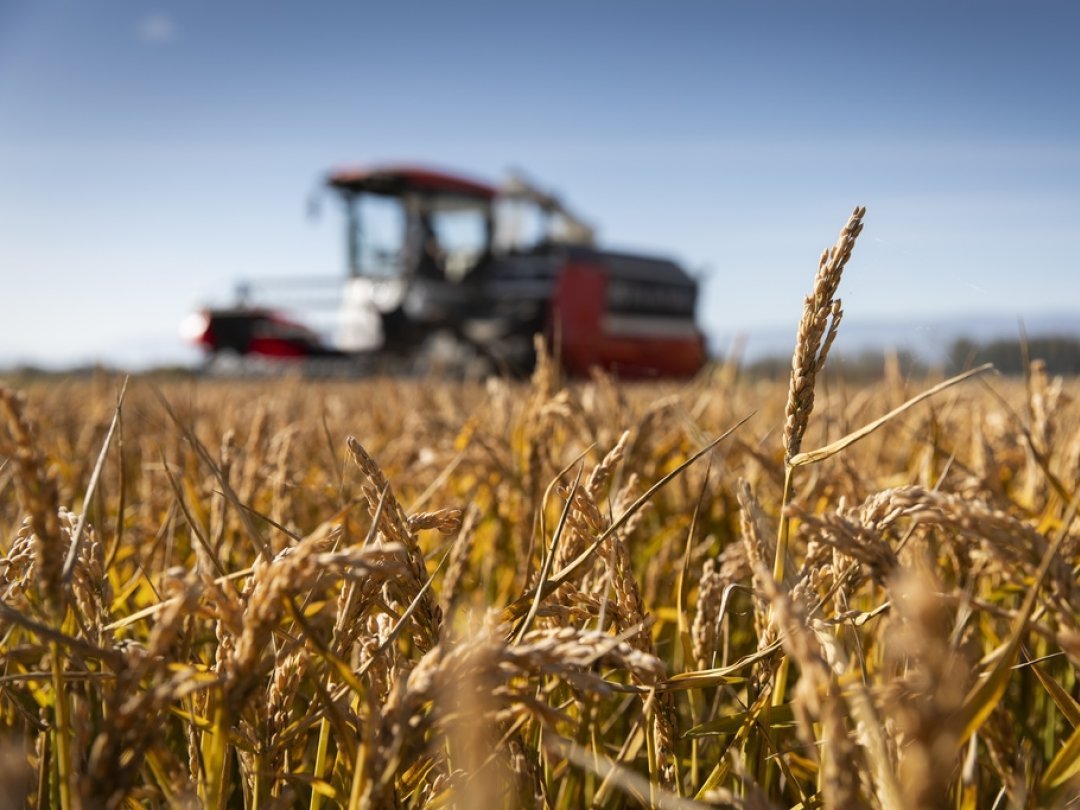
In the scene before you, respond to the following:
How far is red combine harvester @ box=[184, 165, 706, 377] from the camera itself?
1263 cm

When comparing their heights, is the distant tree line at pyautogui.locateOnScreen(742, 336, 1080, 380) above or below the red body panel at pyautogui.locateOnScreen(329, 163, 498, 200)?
below

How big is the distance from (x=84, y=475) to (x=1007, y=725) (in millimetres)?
1617

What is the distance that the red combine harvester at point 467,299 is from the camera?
1263 cm

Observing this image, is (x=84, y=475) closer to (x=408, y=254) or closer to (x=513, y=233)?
(x=408, y=254)

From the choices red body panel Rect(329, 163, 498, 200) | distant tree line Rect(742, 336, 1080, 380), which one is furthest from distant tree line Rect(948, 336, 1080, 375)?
red body panel Rect(329, 163, 498, 200)

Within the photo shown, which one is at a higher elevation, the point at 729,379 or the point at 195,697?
the point at 729,379

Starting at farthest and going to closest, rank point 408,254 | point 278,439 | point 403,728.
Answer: point 408,254 < point 278,439 < point 403,728

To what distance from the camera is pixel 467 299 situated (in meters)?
13.6

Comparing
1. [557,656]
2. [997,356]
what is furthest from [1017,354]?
[557,656]

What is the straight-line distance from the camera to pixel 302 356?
1380 cm

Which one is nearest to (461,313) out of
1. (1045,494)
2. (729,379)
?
(729,379)

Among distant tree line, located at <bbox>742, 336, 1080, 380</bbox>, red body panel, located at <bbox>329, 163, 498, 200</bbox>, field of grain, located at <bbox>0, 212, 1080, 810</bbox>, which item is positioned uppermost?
red body panel, located at <bbox>329, 163, 498, 200</bbox>

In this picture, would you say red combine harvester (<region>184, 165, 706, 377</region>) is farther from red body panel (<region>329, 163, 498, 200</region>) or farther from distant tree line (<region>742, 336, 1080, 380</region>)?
distant tree line (<region>742, 336, 1080, 380</region>)

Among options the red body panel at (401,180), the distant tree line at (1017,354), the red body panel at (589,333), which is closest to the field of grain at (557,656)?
the distant tree line at (1017,354)
